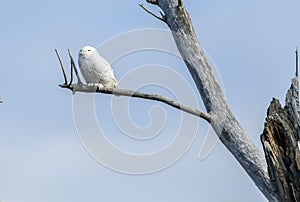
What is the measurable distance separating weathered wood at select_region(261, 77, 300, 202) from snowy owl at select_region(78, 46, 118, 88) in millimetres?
4465

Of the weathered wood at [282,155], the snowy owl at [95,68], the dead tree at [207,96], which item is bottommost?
the weathered wood at [282,155]

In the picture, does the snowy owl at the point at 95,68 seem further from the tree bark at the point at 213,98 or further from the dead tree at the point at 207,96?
the tree bark at the point at 213,98

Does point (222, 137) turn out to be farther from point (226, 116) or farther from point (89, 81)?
point (89, 81)

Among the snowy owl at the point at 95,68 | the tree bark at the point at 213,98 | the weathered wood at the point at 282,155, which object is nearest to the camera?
the weathered wood at the point at 282,155

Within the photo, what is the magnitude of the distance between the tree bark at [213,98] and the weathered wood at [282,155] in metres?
1.48

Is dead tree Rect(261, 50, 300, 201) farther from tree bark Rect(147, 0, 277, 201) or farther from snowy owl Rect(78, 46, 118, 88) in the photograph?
snowy owl Rect(78, 46, 118, 88)

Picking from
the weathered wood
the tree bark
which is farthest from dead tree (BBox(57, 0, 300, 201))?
the weathered wood

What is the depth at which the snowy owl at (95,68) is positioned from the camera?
11109mm

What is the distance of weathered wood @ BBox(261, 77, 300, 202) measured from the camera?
22.0 feet

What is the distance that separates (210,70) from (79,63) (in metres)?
3.43

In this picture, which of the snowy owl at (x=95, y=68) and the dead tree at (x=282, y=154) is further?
the snowy owl at (x=95, y=68)

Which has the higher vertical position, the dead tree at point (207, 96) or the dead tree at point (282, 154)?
the dead tree at point (207, 96)

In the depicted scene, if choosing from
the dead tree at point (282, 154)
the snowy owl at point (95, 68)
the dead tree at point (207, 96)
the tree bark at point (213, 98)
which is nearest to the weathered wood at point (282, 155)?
the dead tree at point (282, 154)

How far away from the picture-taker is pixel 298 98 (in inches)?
294
